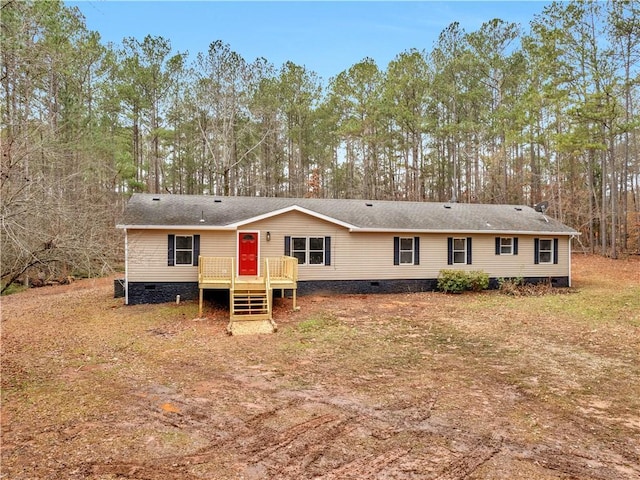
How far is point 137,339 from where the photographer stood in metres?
9.31

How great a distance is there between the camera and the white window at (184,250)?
45.1ft

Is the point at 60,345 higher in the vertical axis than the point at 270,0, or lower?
lower

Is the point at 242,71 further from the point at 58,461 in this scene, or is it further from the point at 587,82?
the point at 58,461

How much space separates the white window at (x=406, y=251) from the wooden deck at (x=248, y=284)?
17.4 feet

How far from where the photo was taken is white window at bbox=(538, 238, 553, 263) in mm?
17297

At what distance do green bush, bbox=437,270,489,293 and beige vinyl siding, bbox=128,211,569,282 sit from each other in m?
0.39

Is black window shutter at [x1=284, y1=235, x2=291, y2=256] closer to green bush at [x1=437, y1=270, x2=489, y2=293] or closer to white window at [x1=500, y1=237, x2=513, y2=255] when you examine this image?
green bush at [x1=437, y1=270, x2=489, y2=293]

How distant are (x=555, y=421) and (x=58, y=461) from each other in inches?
228

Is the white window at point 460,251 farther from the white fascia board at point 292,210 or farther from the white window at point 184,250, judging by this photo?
the white window at point 184,250

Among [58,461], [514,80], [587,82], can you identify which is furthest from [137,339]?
[514,80]

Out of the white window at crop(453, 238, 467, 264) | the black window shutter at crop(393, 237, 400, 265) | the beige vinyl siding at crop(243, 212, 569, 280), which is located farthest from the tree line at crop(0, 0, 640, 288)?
the black window shutter at crop(393, 237, 400, 265)

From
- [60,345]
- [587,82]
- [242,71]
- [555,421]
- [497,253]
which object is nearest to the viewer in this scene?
[555,421]

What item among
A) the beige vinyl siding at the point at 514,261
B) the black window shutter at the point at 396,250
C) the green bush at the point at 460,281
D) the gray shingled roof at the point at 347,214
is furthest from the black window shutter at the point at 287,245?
the beige vinyl siding at the point at 514,261

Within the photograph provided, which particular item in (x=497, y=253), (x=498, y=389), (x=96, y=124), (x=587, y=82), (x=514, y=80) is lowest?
(x=498, y=389)
